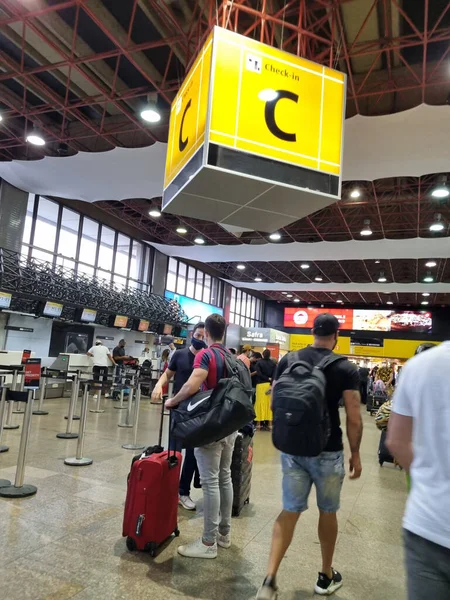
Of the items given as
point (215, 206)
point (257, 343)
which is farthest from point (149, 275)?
point (215, 206)

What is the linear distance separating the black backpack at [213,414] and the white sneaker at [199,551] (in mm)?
764

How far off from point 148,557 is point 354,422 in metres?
1.71

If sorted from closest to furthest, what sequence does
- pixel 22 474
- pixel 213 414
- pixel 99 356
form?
pixel 213 414 → pixel 22 474 → pixel 99 356

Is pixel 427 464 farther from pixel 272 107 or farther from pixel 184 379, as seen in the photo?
pixel 272 107

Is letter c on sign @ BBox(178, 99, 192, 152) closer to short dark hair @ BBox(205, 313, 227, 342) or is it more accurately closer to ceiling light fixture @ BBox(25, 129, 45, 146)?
short dark hair @ BBox(205, 313, 227, 342)

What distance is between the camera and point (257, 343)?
73.2ft

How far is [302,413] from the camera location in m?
2.29

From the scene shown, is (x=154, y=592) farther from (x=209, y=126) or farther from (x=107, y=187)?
(x=107, y=187)

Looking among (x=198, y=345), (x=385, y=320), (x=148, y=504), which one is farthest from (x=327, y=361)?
(x=385, y=320)

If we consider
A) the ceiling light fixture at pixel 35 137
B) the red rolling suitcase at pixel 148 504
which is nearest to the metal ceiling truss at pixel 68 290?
the ceiling light fixture at pixel 35 137

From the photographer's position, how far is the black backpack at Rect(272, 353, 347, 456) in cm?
230

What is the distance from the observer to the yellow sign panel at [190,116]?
11.3 feet

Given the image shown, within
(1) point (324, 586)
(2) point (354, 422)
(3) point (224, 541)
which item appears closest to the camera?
(2) point (354, 422)

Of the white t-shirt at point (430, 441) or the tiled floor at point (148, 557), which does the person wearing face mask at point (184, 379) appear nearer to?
the tiled floor at point (148, 557)
